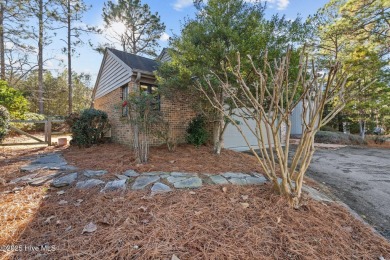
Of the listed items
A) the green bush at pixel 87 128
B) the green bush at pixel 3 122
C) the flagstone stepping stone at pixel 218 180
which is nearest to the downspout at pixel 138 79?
the green bush at pixel 87 128

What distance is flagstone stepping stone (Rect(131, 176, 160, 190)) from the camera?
3069 millimetres

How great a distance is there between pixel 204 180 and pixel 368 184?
12.0ft

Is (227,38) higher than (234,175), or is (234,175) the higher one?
(227,38)

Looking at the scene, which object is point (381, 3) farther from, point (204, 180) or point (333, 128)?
point (204, 180)

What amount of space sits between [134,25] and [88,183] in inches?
688

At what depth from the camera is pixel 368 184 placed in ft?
13.3

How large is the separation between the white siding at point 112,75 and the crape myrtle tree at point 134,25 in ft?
28.3

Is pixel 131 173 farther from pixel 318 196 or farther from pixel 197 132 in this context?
pixel 197 132

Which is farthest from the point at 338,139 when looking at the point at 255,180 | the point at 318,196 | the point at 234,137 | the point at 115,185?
the point at 115,185

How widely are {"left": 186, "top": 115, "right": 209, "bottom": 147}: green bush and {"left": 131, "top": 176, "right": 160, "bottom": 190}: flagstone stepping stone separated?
3486mm

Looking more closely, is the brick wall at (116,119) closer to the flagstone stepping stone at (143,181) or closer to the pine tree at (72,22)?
the flagstone stepping stone at (143,181)

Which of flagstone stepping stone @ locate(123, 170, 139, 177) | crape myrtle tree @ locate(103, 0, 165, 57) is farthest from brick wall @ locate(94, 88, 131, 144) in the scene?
crape myrtle tree @ locate(103, 0, 165, 57)

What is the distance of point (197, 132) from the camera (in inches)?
269

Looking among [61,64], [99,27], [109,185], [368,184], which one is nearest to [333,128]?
[368,184]
